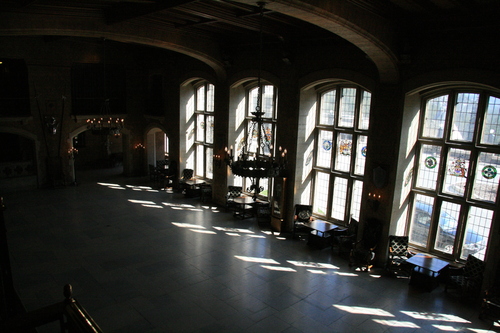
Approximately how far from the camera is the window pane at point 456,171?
854 centimetres

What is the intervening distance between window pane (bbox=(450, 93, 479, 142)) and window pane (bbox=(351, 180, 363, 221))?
8.85 ft

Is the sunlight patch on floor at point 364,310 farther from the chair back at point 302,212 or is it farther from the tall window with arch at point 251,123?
the tall window with arch at point 251,123

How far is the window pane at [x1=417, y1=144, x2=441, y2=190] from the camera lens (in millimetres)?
8992

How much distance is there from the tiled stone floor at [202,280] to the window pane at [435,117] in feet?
11.6

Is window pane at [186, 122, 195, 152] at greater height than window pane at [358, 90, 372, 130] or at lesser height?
lesser

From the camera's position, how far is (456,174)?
8680 mm

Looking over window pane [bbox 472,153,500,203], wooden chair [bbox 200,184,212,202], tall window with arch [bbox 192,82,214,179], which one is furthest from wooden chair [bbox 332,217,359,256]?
tall window with arch [bbox 192,82,214,179]

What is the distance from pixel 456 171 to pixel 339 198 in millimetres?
3276

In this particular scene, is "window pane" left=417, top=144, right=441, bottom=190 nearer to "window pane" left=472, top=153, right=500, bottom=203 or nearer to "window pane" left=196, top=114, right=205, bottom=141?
"window pane" left=472, top=153, right=500, bottom=203

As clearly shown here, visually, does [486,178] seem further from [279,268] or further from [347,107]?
[279,268]

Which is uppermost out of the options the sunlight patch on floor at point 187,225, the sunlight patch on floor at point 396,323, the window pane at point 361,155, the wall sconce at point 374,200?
the window pane at point 361,155

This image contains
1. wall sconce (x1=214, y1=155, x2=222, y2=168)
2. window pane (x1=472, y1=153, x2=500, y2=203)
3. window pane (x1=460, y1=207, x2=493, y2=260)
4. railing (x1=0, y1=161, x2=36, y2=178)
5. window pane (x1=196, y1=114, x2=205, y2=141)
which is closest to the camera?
window pane (x1=472, y1=153, x2=500, y2=203)

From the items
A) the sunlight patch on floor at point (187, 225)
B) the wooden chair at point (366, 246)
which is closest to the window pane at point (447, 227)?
the wooden chair at point (366, 246)

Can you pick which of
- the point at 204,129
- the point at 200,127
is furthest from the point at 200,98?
the point at 204,129
